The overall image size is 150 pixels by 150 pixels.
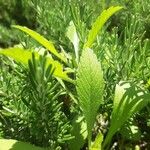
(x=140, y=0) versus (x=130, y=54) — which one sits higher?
(x=140, y=0)

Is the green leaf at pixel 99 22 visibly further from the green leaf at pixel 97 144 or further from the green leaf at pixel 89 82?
the green leaf at pixel 97 144

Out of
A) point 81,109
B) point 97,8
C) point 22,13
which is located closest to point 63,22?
point 81,109

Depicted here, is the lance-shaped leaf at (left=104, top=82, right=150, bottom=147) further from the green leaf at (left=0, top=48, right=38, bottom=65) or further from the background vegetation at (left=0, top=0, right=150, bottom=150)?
the green leaf at (left=0, top=48, right=38, bottom=65)

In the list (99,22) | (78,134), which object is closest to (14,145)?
(78,134)

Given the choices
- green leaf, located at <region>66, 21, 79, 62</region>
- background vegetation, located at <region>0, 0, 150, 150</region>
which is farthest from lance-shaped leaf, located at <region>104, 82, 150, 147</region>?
green leaf, located at <region>66, 21, 79, 62</region>

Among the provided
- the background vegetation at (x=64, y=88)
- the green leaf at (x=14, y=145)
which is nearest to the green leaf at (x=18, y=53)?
the background vegetation at (x=64, y=88)

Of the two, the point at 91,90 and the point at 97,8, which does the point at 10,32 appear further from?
the point at 91,90

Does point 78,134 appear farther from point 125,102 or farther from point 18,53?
point 18,53
